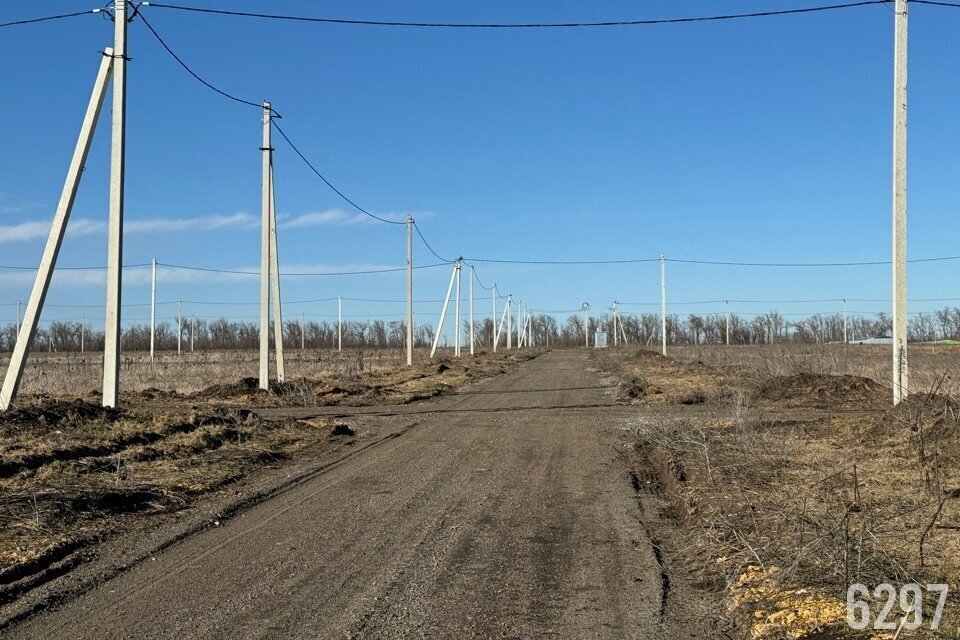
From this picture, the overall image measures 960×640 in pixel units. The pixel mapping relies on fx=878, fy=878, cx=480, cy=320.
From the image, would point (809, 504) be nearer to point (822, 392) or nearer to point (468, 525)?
point (468, 525)

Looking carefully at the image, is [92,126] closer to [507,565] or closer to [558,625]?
[507,565]

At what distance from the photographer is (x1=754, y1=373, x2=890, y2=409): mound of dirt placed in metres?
21.4

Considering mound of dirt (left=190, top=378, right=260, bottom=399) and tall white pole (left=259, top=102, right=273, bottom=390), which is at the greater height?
tall white pole (left=259, top=102, right=273, bottom=390)

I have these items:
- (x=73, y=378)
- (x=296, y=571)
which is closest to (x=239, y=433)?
(x=296, y=571)

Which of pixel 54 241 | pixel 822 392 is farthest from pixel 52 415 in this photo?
pixel 822 392

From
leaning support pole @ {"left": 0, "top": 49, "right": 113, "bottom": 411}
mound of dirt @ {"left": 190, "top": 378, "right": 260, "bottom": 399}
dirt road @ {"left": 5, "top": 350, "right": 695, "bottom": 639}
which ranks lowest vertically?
dirt road @ {"left": 5, "top": 350, "right": 695, "bottom": 639}

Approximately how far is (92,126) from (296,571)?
531 inches

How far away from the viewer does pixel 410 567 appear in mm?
6754

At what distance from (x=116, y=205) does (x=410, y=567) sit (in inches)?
528

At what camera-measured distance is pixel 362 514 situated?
8883 millimetres

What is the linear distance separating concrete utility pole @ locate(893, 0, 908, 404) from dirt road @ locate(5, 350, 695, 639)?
26.2ft

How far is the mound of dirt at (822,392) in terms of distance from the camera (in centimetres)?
2139

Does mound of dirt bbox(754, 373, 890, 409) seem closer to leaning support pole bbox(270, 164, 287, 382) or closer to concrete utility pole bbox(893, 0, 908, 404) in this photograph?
concrete utility pole bbox(893, 0, 908, 404)

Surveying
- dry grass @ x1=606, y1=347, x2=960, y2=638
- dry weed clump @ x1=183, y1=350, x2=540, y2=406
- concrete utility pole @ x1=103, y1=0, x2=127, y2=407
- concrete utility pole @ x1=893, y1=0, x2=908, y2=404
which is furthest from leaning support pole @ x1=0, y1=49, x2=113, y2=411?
concrete utility pole @ x1=893, y1=0, x2=908, y2=404
